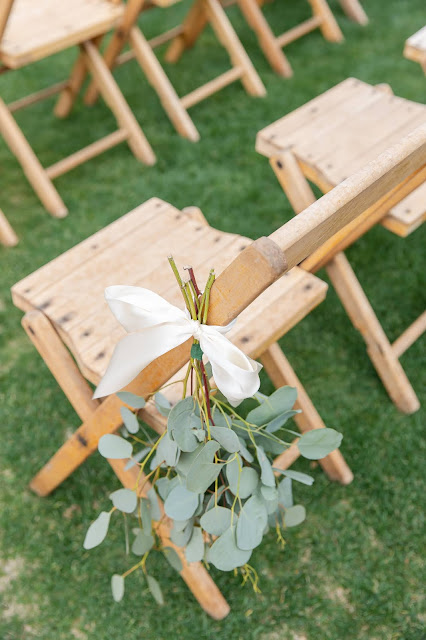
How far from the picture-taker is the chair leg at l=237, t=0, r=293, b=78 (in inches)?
129

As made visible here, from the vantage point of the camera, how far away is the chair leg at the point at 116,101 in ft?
9.34

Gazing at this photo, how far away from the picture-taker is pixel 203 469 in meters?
1.12

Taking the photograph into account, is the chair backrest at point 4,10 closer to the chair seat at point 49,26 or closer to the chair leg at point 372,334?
the chair seat at point 49,26

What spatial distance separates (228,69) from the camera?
357 cm

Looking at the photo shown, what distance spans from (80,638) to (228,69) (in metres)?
2.94

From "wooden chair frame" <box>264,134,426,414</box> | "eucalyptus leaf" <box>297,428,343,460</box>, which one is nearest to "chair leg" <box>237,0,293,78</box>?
"wooden chair frame" <box>264,134,426,414</box>

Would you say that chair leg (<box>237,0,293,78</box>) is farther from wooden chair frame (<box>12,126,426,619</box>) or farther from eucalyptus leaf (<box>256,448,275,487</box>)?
eucalyptus leaf (<box>256,448,275,487</box>)

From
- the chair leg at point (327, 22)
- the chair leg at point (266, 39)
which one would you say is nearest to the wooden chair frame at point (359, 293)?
the chair leg at point (266, 39)

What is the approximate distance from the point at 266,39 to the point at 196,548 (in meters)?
2.83

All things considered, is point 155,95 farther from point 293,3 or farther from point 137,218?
point 137,218

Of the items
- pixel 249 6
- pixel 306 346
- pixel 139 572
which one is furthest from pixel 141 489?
pixel 249 6

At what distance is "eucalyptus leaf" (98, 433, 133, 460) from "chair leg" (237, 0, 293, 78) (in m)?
2.68

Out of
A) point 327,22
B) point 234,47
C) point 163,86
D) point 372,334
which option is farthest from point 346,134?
point 327,22

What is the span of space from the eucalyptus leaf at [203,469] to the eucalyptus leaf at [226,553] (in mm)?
130
